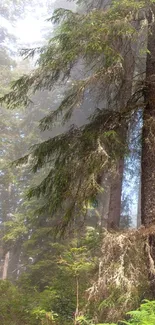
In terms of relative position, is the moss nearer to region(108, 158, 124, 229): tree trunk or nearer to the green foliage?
the green foliage

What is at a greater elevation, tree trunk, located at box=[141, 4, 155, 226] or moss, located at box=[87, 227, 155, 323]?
tree trunk, located at box=[141, 4, 155, 226]

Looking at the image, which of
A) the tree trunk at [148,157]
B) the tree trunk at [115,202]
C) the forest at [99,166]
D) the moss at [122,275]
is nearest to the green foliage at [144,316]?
the forest at [99,166]

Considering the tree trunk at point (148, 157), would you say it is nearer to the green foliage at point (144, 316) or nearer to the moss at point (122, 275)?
the moss at point (122, 275)

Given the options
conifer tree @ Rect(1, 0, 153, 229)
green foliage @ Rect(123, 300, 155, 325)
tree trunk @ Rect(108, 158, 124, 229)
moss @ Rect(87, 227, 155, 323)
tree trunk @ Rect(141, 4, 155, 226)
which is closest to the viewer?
green foliage @ Rect(123, 300, 155, 325)

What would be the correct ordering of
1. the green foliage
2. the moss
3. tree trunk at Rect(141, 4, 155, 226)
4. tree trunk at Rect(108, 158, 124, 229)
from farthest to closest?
1. tree trunk at Rect(108, 158, 124, 229)
2. tree trunk at Rect(141, 4, 155, 226)
3. the moss
4. the green foliage

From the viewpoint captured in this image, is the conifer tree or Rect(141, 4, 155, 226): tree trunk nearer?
the conifer tree

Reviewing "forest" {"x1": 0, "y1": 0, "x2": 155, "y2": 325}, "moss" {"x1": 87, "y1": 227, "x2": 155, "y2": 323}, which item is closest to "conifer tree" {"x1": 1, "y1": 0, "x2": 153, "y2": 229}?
"forest" {"x1": 0, "y1": 0, "x2": 155, "y2": 325}

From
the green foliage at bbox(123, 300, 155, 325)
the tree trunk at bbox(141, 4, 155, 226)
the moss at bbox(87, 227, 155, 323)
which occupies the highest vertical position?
the tree trunk at bbox(141, 4, 155, 226)

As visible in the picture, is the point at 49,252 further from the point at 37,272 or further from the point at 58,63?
the point at 58,63

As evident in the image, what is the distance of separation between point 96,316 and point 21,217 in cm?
1218

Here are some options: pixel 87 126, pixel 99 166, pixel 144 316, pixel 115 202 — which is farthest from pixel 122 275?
pixel 115 202

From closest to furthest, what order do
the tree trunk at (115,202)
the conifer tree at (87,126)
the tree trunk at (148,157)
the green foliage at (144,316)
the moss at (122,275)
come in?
the green foliage at (144,316), the moss at (122,275), the conifer tree at (87,126), the tree trunk at (148,157), the tree trunk at (115,202)

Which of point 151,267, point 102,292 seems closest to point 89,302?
point 102,292

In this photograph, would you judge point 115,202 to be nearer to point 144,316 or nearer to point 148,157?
point 148,157
